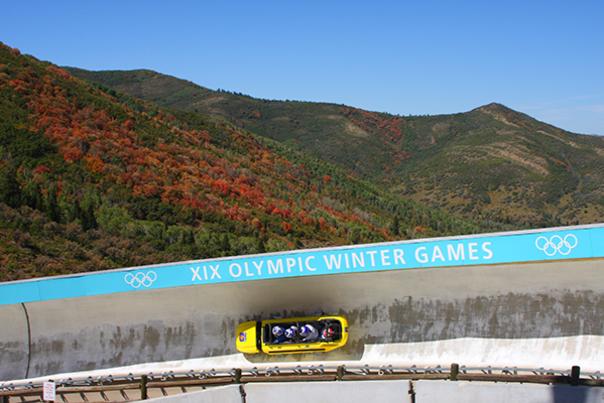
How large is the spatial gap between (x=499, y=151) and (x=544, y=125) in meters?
34.7

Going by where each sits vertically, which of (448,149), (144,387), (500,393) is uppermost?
(448,149)

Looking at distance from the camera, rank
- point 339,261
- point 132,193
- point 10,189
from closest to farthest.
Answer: point 339,261
point 10,189
point 132,193

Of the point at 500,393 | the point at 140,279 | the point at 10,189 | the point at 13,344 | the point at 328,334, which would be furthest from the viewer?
the point at 10,189

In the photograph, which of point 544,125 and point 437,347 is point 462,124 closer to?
point 544,125

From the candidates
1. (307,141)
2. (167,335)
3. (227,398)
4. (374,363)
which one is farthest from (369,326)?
(307,141)

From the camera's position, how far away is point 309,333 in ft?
51.4

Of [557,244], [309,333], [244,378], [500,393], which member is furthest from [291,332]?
[557,244]

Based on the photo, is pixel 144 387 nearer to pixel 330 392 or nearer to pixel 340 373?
pixel 330 392

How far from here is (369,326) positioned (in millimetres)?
15789

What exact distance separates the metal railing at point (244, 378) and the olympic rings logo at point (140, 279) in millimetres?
2283

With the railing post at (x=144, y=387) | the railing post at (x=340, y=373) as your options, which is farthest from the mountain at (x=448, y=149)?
the railing post at (x=144, y=387)

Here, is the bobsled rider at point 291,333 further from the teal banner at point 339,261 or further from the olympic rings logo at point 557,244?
the olympic rings logo at point 557,244

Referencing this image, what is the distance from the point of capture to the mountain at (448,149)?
88.5 m

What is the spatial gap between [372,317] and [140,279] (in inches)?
240
